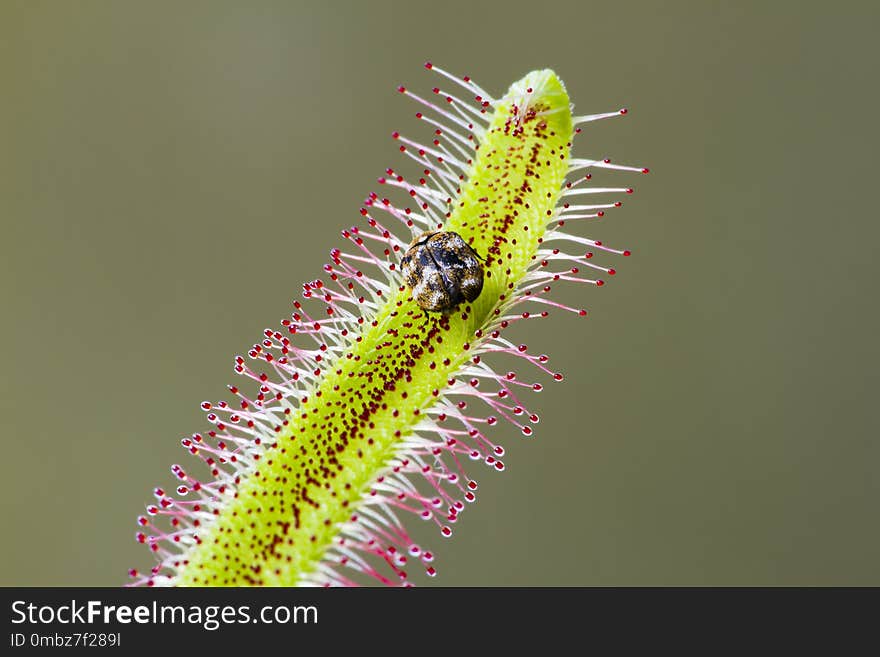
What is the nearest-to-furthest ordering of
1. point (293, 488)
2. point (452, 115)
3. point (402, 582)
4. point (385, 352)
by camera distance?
point (402, 582), point (293, 488), point (385, 352), point (452, 115)

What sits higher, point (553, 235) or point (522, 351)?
point (553, 235)

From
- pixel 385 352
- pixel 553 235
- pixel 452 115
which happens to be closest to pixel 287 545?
pixel 385 352

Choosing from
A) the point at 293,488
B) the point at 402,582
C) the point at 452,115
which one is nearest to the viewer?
the point at 402,582

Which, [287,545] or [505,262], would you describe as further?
[505,262]
